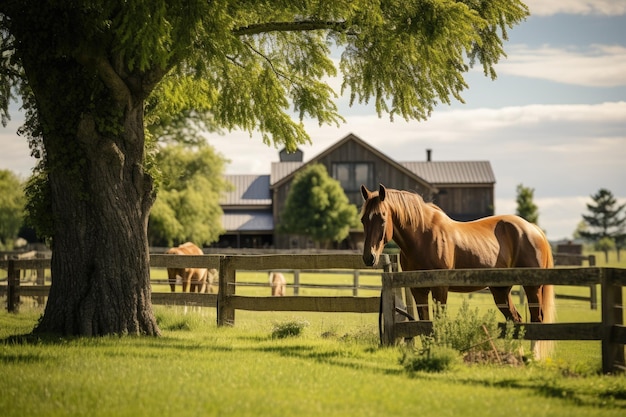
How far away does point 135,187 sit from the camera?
12.9 m

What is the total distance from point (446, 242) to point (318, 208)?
4668 cm

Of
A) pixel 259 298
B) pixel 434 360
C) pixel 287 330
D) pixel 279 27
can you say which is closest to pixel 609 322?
pixel 434 360

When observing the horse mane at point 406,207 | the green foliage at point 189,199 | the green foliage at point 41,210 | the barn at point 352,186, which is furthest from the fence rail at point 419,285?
the barn at point 352,186

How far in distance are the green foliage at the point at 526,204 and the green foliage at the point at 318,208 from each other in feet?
62.0

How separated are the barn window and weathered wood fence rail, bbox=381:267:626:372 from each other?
53.7 m

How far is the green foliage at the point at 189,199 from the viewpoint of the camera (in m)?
48.8

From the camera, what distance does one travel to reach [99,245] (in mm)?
12500

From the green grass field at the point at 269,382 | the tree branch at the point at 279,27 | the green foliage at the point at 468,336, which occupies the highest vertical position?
the tree branch at the point at 279,27

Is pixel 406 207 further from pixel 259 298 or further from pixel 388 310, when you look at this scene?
pixel 259 298

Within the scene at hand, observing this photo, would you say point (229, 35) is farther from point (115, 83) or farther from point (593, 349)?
point (593, 349)

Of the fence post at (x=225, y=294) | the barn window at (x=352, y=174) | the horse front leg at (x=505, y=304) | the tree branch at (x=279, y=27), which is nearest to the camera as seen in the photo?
the horse front leg at (x=505, y=304)

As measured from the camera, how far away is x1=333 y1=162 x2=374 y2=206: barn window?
64.7 m

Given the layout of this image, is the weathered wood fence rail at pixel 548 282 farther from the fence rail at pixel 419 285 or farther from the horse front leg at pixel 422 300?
the horse front leg at pixel 422 300

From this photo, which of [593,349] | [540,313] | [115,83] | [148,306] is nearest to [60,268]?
[148,306]
